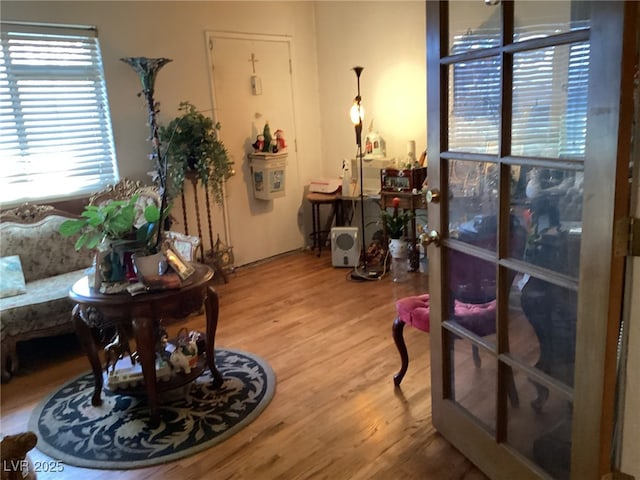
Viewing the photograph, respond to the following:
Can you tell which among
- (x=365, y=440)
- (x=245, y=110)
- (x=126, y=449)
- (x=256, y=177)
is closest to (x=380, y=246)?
(x=256, y=177)

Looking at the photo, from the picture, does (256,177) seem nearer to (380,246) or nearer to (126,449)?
(380,246)

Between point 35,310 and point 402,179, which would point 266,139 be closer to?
point 402,179

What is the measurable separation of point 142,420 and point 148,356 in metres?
0.38

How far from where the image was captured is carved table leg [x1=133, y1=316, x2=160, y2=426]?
2379 mm

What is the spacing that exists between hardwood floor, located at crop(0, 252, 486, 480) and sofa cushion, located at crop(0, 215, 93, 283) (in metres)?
0.50

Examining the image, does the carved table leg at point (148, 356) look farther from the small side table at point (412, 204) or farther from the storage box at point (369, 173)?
the storage box at point (369, 173)

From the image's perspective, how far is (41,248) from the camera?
143 inches

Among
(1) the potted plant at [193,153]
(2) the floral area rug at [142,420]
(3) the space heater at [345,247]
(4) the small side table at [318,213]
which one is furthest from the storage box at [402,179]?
(2) the floral area rug at [142,420]

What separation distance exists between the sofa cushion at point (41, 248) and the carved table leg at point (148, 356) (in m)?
1.62

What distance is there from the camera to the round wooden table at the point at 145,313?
7.78 ft

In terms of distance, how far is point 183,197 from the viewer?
14.6 feet

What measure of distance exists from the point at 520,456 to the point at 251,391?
1416mm

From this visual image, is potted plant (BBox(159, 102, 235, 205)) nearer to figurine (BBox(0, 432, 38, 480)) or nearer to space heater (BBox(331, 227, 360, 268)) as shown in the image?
space heater (BBox(331, 227, 360, 268))

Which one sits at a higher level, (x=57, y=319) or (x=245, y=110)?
(x=245, y=110)
